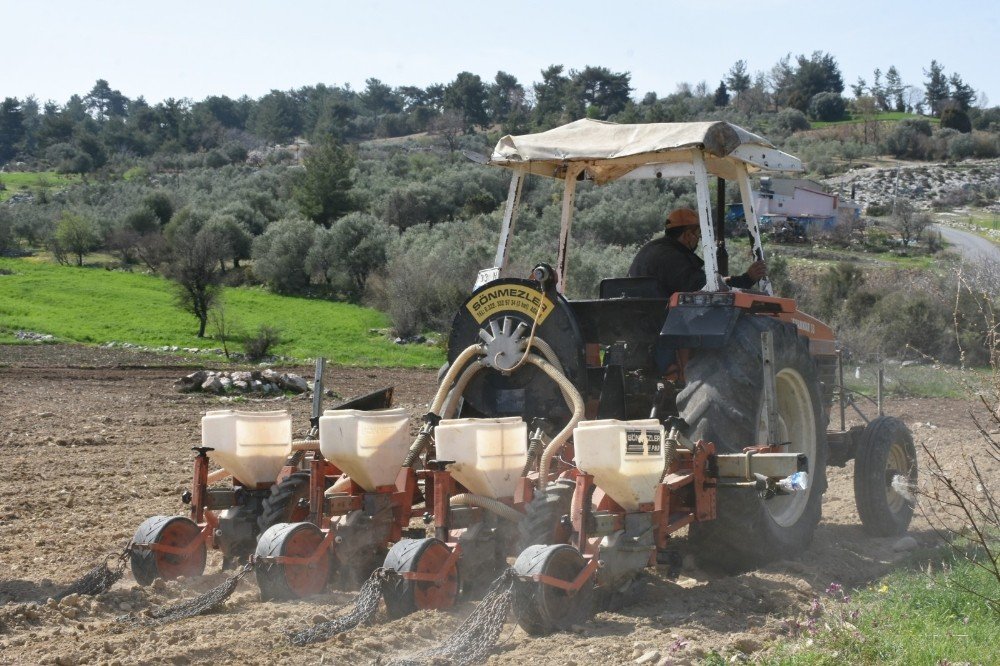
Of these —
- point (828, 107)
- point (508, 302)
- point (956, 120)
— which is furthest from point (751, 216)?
point (828, 107)

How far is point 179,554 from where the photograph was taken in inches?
271

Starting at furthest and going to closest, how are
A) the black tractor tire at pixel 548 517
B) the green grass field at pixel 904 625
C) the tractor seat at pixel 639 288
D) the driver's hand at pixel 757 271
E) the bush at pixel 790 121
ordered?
1. the bush at pixel 790 121
2. the driver's hand at pixel 757 271
3. the tractor seat at pixel 639 288
4. the black tractor tire at pixel 548 517
5. the green grass field at pixel 904 625

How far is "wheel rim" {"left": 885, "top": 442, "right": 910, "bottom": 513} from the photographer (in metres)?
8.48

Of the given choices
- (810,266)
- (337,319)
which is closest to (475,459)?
(337,319)

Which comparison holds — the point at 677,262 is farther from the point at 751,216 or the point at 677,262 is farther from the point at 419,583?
the point at 419,583

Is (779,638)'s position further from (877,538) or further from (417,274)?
(417,274)

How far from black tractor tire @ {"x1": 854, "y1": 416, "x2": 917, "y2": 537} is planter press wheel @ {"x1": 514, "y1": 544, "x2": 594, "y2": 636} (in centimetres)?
349

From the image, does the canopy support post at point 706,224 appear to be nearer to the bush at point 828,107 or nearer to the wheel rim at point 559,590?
the wheel rim at point 559,590

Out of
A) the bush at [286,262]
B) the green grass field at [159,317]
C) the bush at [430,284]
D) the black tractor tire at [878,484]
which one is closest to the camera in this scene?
the black tractor tire at [878,484]

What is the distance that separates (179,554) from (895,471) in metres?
5.23

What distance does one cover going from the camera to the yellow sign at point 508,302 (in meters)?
7.16

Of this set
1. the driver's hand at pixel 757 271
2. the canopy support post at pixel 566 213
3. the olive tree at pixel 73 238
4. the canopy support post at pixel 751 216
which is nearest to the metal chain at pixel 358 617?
the canopy support post at pixel 566 213

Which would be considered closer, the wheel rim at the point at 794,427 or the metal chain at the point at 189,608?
the metal chain at the point at 189,608

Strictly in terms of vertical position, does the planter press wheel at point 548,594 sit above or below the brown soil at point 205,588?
above
